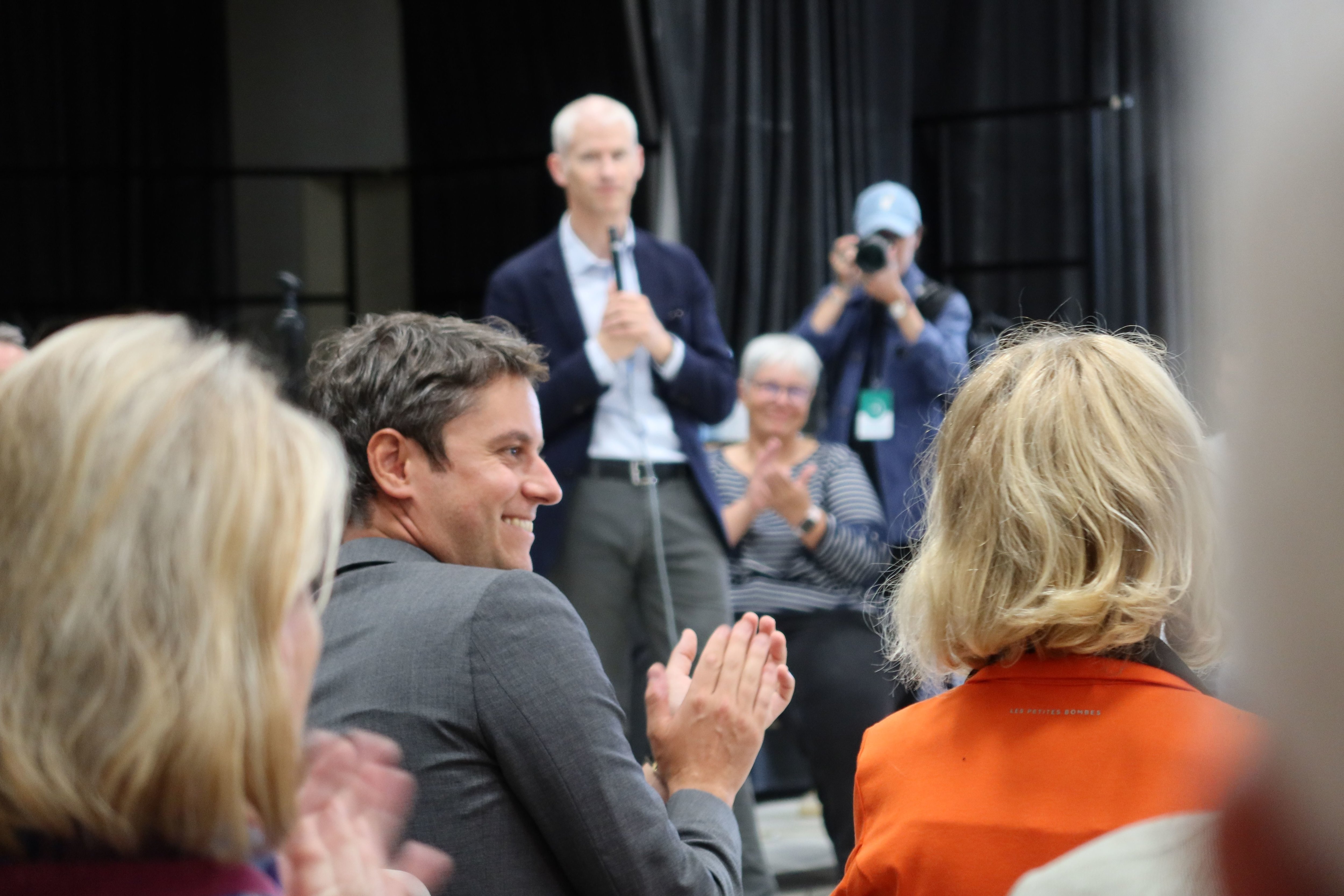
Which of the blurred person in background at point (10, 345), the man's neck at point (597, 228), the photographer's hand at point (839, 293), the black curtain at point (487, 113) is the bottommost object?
the blurred person in background at point (10, 345)

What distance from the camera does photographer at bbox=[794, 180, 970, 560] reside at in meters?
3.22

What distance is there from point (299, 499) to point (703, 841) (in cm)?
63

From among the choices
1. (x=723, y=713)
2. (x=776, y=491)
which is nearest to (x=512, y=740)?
(x=723, y=713)

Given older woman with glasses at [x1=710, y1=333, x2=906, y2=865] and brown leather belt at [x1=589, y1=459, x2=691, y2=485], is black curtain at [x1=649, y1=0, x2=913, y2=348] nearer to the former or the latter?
older woman with glasses at [x1=710, y1=333, x2=906, y2=865]

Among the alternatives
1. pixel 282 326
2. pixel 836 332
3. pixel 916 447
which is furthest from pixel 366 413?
pixel 836 332

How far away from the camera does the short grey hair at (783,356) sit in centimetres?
321

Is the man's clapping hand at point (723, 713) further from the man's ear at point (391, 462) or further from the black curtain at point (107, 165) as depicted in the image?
the black curtain at point (107, 165)

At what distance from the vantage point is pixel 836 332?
3498 millimetres

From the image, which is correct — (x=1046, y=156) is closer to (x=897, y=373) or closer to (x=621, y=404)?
(x=897, y=373)

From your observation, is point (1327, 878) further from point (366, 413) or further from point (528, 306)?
point (528, 306)

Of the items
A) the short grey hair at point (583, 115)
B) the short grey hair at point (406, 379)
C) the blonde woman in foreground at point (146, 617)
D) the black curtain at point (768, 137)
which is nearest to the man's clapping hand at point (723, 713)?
the short grey hair at point (406, 379)

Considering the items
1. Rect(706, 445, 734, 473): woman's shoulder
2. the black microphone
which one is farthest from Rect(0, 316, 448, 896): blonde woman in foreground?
Rect(706, 445, 734, 473): woman's shoulder

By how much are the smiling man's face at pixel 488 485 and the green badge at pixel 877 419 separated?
75.6 inches

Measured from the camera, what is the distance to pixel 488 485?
144 centimetres
